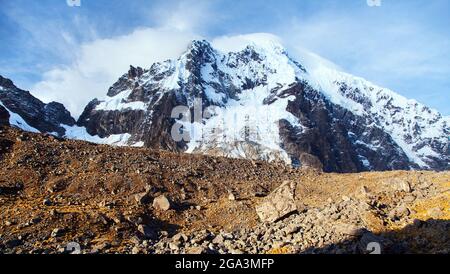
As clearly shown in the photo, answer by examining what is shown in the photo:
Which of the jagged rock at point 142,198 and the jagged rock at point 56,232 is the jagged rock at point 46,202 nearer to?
the jagged rock at point 56,232

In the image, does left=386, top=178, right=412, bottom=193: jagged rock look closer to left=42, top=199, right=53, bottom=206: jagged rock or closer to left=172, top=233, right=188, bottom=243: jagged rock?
left=172, top=233, right=188, bottom=243: jagged rock

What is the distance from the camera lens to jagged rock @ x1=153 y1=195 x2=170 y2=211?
28578mm

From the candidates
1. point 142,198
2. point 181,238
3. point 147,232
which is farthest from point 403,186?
point 142,198

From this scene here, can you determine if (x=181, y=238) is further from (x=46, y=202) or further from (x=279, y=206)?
(x=46, y=202)

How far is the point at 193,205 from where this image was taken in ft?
99.7

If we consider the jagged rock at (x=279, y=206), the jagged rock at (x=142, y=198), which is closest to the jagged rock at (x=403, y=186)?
the jagged rock at (x=279, y=206)

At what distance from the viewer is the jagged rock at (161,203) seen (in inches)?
1125

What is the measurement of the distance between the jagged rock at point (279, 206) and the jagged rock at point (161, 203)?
547 cm

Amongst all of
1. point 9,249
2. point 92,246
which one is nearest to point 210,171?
point 92,246

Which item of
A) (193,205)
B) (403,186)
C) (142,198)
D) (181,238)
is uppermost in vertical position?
(142,198)

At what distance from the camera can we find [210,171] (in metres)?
36.1

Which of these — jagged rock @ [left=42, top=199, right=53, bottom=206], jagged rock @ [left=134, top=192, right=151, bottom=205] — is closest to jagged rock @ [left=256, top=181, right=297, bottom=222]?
jagged rock @ [left=134, top=192, right=151, bottom=205]

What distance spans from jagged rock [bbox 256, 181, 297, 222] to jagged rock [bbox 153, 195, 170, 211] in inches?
216

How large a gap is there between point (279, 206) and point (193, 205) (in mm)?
6904
